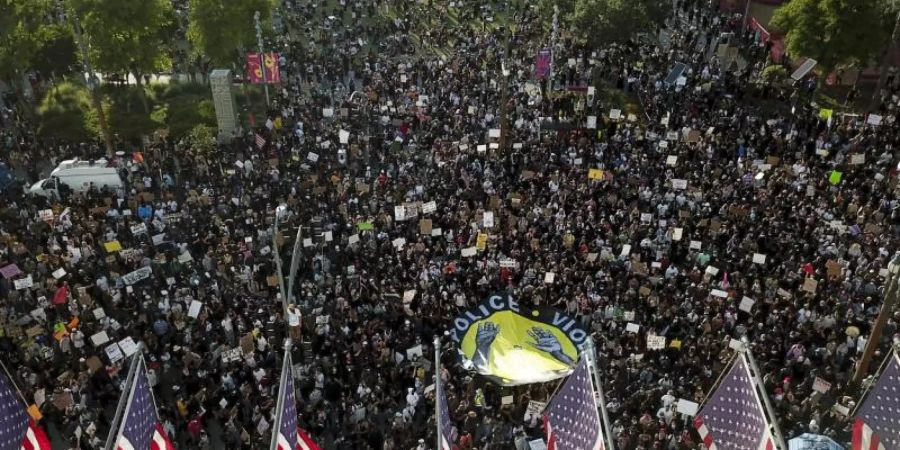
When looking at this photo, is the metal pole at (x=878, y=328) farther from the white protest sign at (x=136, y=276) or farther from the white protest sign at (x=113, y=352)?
the white protest sign at (x=136, y=276)

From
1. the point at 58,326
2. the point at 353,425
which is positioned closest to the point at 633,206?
the point at 353,425

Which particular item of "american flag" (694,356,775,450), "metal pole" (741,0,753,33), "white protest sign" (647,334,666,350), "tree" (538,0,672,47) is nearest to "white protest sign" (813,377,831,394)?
"white protest sign" (647,334,666,350)

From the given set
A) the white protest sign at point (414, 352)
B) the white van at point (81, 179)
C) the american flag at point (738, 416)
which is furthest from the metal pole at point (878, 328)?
the white van at point (81, 179)

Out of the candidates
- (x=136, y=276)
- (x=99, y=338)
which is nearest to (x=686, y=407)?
(x=99, y=338)

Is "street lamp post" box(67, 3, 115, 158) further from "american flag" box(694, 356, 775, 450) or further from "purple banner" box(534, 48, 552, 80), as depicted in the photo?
"american flag" box(694, 356, 775, 450)

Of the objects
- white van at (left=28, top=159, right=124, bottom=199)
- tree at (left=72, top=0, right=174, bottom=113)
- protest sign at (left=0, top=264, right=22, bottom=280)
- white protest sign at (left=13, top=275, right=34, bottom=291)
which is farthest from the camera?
tree at (left=72, top=0, right=174, bottom=113)

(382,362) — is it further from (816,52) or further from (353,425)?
(816,52)
